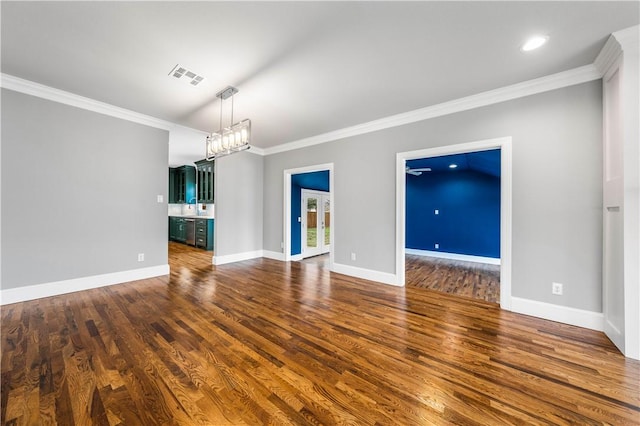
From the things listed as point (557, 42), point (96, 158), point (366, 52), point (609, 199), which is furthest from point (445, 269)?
point (96, 158)

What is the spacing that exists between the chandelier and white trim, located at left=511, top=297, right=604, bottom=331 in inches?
149

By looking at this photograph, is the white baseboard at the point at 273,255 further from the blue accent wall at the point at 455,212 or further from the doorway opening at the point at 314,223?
the blue accent wall at the point at 455,212

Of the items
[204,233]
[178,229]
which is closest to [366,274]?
[204,233]

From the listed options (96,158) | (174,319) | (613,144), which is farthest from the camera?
(96,158)

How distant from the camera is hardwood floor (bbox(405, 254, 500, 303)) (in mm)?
3689

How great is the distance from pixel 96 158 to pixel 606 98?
626 cm

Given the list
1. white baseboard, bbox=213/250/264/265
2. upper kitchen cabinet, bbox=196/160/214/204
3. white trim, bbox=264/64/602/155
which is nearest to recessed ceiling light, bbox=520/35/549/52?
white trim, bbox=264/64/602/155

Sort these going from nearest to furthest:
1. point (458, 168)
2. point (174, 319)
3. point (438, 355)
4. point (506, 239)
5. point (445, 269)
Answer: point (438, 355)
point (174, 319)
point (506, 239)
point (445, 269)
point (458, 168)

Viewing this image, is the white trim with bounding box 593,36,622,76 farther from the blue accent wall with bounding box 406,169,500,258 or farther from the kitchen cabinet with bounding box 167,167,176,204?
the kitchen cabinet with bounding box 167,167,176,204

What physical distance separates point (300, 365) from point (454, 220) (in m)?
5.95

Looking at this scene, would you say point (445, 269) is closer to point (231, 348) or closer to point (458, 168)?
point (458, 168)

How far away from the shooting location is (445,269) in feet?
16.9

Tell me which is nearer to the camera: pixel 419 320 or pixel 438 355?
pixel 438 355

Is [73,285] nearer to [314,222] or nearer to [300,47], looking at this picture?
[300,47]
